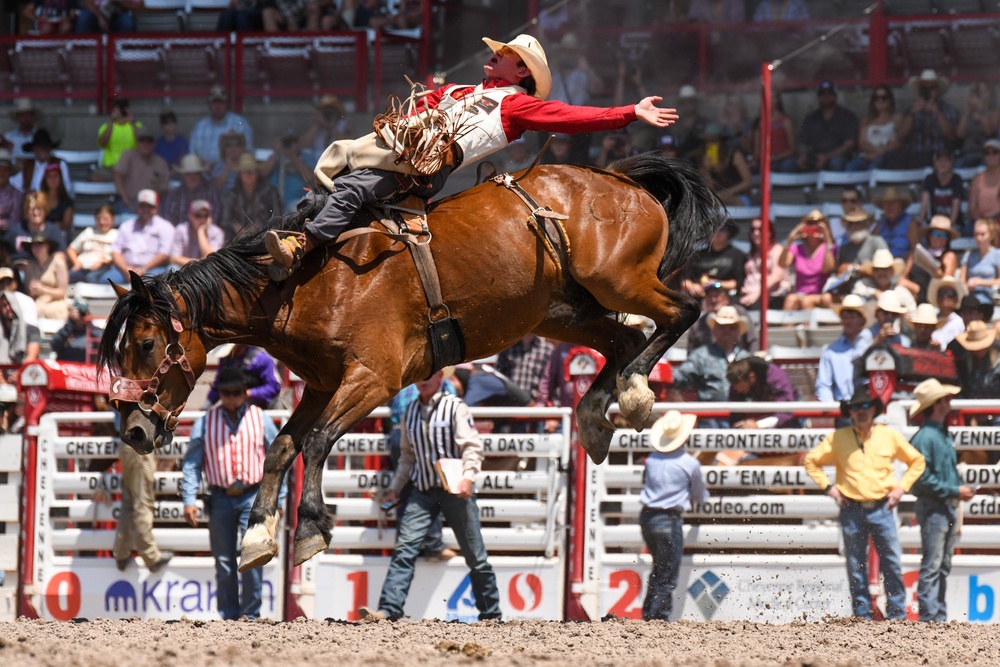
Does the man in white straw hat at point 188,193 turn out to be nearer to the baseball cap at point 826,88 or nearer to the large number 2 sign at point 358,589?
the large number 2 sign at point 358,589

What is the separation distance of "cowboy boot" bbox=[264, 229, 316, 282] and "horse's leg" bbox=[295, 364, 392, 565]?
51cm

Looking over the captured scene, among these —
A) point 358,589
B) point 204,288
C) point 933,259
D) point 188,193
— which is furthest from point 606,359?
point 188,193

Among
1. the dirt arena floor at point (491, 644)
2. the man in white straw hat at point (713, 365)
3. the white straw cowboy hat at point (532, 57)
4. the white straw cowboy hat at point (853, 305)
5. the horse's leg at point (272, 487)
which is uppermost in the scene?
the white straw cowboy hat at point (532, 57)

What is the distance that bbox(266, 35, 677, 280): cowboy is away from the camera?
596cm

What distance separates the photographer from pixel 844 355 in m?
9.13

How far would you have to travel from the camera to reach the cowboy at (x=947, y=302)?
9391 millimetres

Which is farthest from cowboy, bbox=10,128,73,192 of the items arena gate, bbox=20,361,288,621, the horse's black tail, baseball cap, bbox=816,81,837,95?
the horse's black tail

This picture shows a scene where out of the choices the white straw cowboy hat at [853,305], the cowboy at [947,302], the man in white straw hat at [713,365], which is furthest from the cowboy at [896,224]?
the man in white straw hat at [713,365]

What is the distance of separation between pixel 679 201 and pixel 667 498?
2.10 metres

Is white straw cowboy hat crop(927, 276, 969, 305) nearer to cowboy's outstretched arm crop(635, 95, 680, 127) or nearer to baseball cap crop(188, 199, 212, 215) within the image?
cowboy's outstretched arm crop(635, 95, 680, 127)

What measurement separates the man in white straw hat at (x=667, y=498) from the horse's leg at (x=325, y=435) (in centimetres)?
272

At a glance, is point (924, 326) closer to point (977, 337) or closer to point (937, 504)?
point (977, 337)

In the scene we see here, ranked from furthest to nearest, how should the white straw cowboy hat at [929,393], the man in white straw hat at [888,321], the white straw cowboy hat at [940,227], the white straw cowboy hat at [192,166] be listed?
the white straw cowboy hat at [192,166], the white straw cowboy hat at [940,227], the man in white straw hat at [888,321], the white straw cowboy hat at [929,393]

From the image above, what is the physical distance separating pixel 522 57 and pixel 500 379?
304cm
